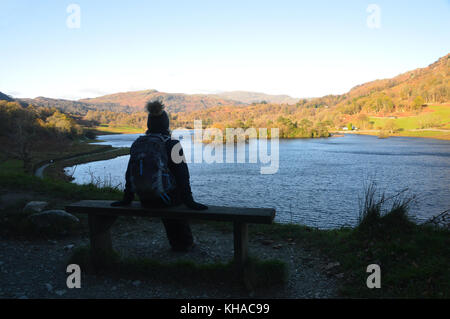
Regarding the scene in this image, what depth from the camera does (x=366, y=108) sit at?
159m

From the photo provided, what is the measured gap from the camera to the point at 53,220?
5.88m

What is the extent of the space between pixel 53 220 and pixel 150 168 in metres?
3.42

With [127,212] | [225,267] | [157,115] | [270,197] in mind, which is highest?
[157,115]

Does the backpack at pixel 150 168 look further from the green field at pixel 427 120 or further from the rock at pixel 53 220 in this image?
the green field at pixel 427 120

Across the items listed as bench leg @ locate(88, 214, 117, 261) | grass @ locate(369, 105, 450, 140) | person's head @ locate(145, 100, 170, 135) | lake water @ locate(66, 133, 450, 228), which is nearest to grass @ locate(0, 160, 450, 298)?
bench leg @ locate(88, 214, 117, 261)

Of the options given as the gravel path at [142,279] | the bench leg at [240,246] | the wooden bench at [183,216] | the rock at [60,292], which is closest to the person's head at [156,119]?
the wooden bench at [183,216]


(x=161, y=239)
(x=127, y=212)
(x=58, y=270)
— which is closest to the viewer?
(x=127, y=212)

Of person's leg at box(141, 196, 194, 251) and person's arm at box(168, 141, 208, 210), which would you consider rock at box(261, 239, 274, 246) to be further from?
person's arm at box(168, 141, 208, 210)

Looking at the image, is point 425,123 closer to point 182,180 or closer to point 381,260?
point 381,260

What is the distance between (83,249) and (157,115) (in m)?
2.24

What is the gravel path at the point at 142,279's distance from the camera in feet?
12.3
